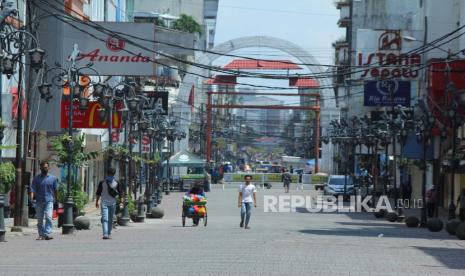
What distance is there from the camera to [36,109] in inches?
1769

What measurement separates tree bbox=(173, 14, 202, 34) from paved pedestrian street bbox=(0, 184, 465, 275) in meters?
98.2

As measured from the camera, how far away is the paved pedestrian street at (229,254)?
1809 centimetres

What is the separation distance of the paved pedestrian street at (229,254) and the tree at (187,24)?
9823 cm

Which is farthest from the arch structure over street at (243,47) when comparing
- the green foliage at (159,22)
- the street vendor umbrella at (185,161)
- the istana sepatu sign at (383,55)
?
the istana sepatu sign at (383,55)

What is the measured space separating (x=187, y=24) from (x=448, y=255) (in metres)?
108

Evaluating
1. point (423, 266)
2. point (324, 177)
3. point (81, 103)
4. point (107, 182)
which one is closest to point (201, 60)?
point (324, 177)

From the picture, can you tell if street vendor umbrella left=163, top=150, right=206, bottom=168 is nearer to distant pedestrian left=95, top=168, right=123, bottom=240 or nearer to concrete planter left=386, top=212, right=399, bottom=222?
concrete planter left=386, top=212, right=399, bottom=222

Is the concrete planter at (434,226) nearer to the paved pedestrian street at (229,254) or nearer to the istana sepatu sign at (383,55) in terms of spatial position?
the paved pedestrian street at (229,254)

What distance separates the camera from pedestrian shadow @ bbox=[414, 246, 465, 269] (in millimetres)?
21087

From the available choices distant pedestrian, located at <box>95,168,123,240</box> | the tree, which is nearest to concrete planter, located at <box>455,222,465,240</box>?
distant pedestrian, located at <box>95,168,123,240</box>

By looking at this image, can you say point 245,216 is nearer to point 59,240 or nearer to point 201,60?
point 59,240

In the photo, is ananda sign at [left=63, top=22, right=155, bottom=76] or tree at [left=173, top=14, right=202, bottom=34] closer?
Answer: ananda sign at [left=63, top=22, right=155, bottom=76]

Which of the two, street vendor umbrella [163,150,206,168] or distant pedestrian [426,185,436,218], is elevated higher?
street vendor umbrella [163,150,206,168]

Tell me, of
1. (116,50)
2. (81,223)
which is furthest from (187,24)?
(81,223)
